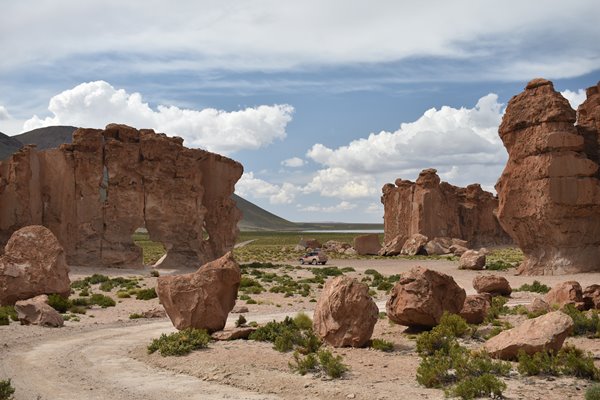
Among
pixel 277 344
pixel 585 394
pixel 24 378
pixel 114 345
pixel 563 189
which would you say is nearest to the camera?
pixel 585 394

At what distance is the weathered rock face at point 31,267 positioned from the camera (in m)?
21.7

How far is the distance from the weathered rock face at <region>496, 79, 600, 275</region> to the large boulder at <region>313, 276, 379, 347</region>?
23.4m

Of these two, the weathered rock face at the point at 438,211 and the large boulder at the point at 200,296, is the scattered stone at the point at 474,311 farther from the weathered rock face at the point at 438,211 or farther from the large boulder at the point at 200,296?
the weathered rock face at the point at 438,211

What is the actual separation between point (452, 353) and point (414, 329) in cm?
423

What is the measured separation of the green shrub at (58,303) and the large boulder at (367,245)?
52751 mm

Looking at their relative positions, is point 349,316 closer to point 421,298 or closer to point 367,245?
point 421,298

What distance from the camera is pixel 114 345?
1561 centimetres

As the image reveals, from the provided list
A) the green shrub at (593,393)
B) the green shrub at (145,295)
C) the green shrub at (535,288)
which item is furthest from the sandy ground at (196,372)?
the green shrub at (535,288)

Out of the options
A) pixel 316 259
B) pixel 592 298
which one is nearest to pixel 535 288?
pixel 592 298

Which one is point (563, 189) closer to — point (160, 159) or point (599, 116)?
point (599, 116)

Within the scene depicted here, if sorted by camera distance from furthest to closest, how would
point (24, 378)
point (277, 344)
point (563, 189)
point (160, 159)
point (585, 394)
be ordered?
point (160, 159) < point (563, 189) < point (277, 344) < point (24, 378) < point (585, 394)

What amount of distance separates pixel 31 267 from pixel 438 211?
2215 inches

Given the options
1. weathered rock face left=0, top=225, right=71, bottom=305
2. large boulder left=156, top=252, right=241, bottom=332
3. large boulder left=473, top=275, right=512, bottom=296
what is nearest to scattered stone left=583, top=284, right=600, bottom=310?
large boulder left=473, top=275, right=512, bottom=296

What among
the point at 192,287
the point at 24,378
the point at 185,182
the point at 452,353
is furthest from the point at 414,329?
the point at 185,182
